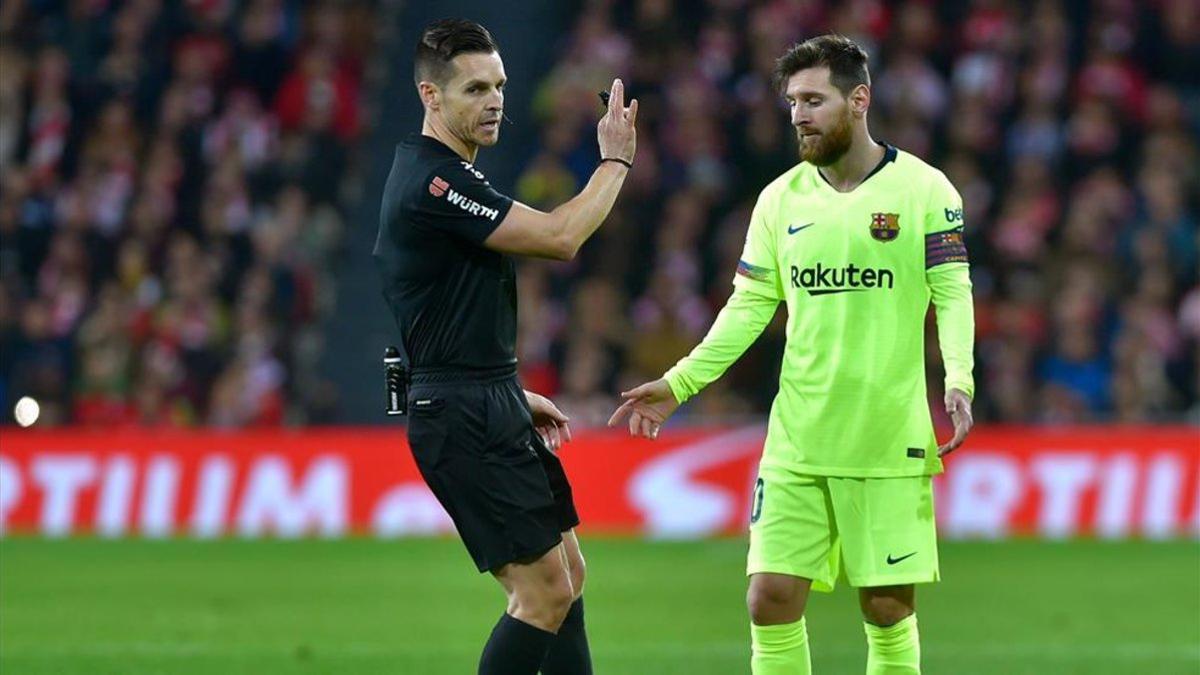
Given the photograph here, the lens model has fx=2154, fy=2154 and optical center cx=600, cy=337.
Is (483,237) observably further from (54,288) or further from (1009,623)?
(54,288)

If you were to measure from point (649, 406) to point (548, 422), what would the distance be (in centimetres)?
43

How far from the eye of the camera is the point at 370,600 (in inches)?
Answer: 487

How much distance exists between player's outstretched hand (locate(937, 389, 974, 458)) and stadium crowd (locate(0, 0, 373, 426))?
11468mm

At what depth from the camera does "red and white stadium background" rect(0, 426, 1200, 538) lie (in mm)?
15695

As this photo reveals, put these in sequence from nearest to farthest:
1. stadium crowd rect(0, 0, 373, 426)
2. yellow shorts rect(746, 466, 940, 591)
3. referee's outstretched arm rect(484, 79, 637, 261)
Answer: referee's outstretched arm rect(484, 79, 637, 261)
yellow shorts rect(746, 466, 940, 591)
stadium crowd rect(0, 0, 373, 426)

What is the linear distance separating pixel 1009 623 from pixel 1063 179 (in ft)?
24.6

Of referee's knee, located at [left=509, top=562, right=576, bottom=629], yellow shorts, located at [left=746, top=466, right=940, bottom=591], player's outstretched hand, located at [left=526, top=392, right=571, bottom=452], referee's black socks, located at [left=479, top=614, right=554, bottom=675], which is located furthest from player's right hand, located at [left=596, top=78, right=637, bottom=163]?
referee's black socks, located at [left=479, top=614, right=554, bottom=675]

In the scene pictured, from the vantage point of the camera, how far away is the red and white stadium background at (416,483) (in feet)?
51.5

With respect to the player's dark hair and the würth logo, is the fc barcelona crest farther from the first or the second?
the würth logo

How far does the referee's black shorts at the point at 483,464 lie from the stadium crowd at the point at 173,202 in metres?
11.1

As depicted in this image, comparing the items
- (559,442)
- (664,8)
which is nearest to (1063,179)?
(664,8)

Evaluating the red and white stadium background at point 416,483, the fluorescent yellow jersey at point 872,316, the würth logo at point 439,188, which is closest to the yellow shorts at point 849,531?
the fluorescent yellow jersey at point 872,316

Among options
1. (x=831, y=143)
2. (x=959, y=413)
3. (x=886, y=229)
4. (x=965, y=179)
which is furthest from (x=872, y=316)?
(x=965, y=179)

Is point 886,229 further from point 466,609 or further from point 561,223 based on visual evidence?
point 466,609
